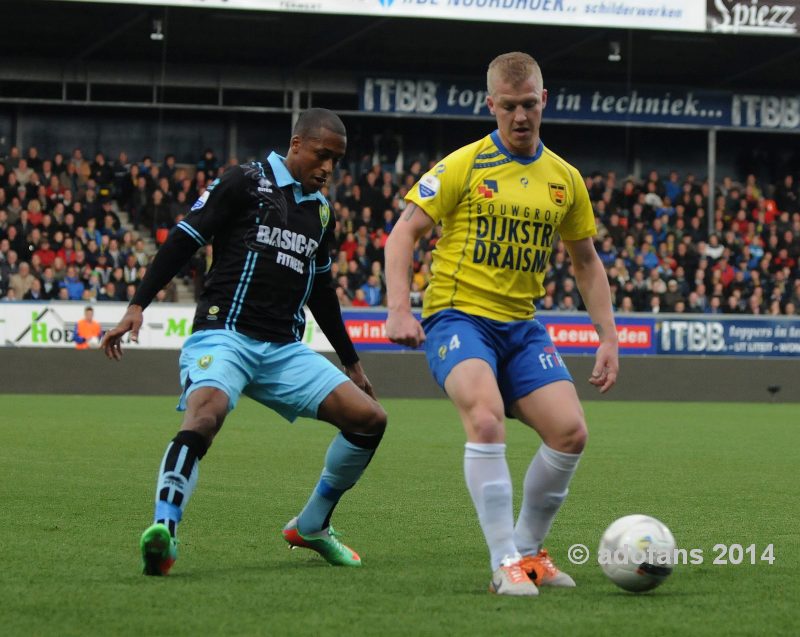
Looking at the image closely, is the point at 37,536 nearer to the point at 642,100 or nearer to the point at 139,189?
the point at 139,189

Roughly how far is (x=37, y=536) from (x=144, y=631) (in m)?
2.56

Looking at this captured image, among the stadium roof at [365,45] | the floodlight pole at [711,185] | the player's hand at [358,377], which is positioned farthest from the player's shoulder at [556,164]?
the floodlight pole at [711,185]

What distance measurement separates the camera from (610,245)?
2794 cm

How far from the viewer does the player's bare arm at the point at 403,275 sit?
17.7ft

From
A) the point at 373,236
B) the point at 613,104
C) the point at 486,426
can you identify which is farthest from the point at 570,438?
the point at 613,104

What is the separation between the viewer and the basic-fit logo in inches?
227

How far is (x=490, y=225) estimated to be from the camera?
5.77 meters

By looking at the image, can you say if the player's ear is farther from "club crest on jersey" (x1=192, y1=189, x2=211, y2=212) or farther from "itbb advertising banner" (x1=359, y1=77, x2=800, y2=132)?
"itbb advertising banner" (x1=359, y1=77, x2=800, y2=132)

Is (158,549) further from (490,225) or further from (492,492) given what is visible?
(490,225)

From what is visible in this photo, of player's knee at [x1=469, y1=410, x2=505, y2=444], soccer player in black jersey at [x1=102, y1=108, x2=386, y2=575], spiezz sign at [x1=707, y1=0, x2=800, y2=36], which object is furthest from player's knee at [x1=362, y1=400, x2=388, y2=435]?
spiezz sign at [x1=707, y1=0, x2=800, y2=36]

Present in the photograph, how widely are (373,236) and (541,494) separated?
2151 cm

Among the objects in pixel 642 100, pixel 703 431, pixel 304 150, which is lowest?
pixel 703 431

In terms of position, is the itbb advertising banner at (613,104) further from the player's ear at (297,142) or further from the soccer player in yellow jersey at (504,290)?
the soccer player in yellow jersey at (504,290)

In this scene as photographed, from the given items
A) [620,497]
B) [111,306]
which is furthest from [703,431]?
[111,306]
